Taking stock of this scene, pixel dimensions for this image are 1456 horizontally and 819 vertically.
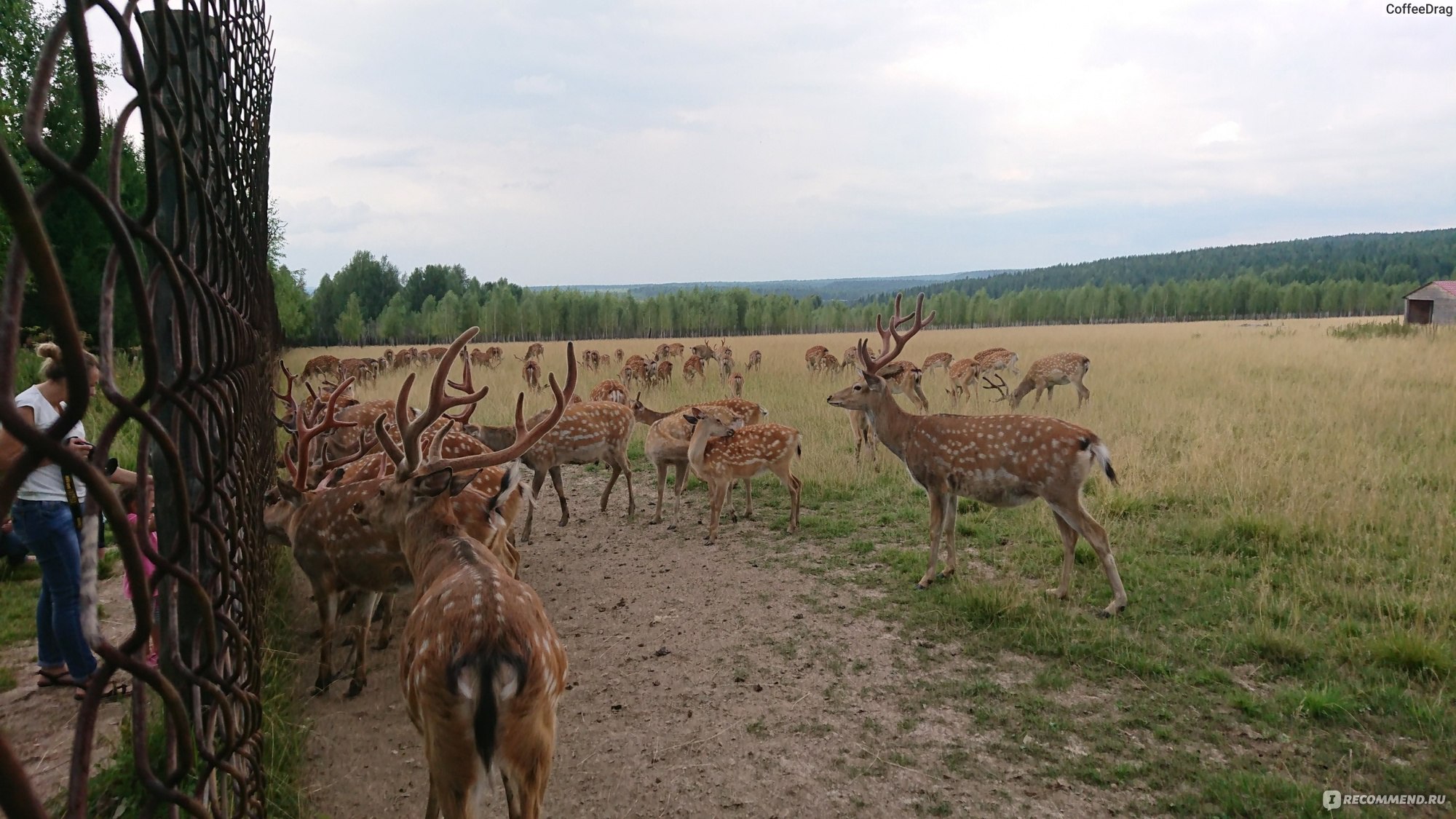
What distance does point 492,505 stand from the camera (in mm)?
3965

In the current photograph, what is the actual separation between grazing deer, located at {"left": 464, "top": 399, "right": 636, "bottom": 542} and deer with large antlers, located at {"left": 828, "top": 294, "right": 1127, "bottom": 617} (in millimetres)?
3252

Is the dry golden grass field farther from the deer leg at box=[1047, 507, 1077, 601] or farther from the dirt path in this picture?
the dirt path

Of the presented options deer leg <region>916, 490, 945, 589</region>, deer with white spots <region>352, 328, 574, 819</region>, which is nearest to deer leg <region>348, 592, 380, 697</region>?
deer with white spots <region>352, 328, 574, 819</region>

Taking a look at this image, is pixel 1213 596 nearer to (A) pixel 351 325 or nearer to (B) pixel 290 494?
(B) pixel 290 494

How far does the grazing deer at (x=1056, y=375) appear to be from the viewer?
45.4 ft

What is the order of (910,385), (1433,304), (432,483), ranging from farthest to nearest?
1. (1433,304)
2. (910,385)
3. (432,483)

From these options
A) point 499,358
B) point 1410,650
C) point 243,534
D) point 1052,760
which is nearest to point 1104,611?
point 1410,650

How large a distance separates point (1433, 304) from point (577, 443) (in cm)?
3781

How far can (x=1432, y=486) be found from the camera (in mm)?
7469

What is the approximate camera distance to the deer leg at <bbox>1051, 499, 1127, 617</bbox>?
543 centimetres

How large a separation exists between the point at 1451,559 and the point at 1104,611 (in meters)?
2.64

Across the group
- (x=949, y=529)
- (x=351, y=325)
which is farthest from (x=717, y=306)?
(x=949, y=529)

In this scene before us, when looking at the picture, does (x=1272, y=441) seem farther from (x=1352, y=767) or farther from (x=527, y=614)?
(x=527, y=614)

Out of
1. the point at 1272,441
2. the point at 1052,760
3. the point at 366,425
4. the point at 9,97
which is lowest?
the point at 1052,760
